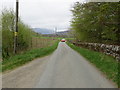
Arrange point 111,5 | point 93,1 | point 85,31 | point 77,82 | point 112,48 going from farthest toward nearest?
point 85,31 → point 93,1 → point 112,48 → point 111,5 → point 77,82

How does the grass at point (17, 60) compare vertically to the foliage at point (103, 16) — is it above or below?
below

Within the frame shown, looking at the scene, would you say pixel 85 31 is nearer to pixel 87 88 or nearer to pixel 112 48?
pixel 112 48

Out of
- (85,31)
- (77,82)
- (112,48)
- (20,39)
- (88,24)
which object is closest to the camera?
(77,82)

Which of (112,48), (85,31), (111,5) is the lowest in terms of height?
(112,48)

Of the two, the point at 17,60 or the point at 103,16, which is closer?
the point at 17,60

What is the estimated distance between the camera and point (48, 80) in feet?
16.9

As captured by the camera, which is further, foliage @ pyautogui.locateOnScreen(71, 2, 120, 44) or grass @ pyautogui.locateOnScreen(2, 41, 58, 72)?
foliage @ pyautogui.locateOnScreen(71, 2, 120, 44)

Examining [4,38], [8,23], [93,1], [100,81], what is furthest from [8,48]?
[100,81]

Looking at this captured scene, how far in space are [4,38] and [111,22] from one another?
31.8 ft

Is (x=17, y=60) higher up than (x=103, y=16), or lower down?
lower down

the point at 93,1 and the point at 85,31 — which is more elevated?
the point at 93,1

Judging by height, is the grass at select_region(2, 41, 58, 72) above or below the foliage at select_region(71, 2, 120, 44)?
below

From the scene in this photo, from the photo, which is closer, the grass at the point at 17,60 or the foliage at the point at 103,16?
the grass at the point at 17,60

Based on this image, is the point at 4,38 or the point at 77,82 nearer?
the point at 77,82
